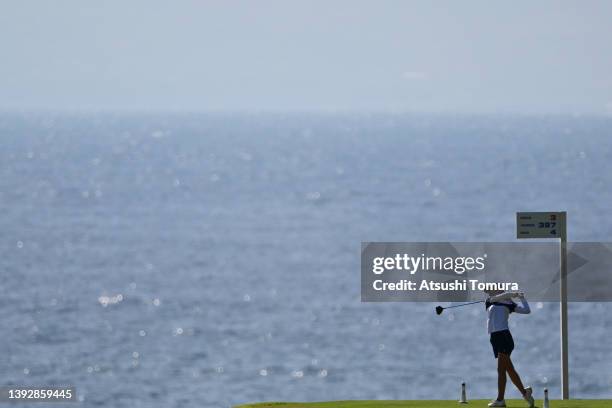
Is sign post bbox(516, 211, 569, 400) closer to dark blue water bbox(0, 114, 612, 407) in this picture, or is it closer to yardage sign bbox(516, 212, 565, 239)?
yardage sign bbox(516, 212, 565, 239)

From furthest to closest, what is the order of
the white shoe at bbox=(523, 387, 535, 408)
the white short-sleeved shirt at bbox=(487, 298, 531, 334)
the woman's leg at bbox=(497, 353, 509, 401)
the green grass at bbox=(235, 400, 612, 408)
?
the green grass at bbox=(235, 400, 612, 408) < the white short-sleeved shirt at bbox=(487, 298, 531, 334) < the woman's leg at bbox=(497, 353, 509, 401) < the white shoe at bbox=(523, 387, 535, 408)

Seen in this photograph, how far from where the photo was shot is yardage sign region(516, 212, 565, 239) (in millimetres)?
32719

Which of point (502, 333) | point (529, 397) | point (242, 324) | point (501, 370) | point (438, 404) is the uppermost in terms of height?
point (242, 324)

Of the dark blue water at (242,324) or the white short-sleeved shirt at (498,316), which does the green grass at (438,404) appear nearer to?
the white short-sleeved shirt at (498,316)

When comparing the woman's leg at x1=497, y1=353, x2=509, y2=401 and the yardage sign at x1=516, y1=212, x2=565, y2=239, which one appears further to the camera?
the yardage sign at x1=516, y1=212, x2=565, y2=239

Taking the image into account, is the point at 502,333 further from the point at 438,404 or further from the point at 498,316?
the point at 438,404

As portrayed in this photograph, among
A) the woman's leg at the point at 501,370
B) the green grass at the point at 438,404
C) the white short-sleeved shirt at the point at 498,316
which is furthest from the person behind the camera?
the green grass at the point at 438,404

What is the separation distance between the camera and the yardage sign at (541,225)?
32.7 m

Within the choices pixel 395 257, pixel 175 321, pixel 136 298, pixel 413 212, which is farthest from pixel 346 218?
pixel 395 257

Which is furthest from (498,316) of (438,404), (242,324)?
(242,324)

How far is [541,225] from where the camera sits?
32750 millimetres

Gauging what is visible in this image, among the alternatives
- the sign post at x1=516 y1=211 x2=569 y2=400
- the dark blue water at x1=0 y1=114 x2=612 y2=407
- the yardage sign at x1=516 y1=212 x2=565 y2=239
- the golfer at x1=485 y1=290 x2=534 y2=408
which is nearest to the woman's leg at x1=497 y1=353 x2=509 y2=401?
the golfer at x1=485 y1=290 x2=534 y2=408

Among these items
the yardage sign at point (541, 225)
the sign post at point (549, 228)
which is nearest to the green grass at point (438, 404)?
the sign post at point (549, 228)

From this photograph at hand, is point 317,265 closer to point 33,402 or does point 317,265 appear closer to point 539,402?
point 33,402
